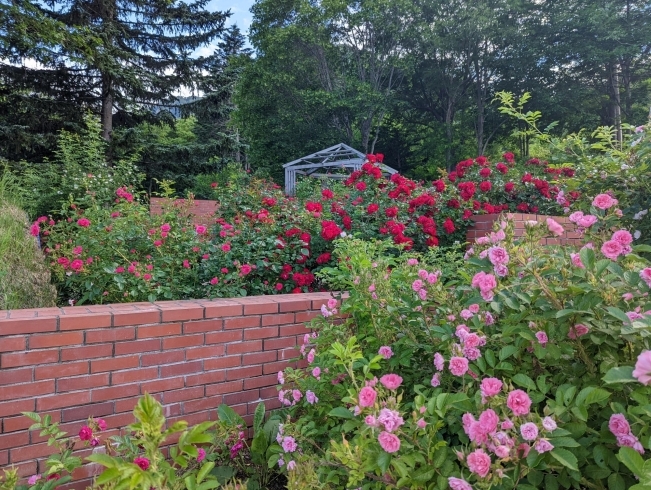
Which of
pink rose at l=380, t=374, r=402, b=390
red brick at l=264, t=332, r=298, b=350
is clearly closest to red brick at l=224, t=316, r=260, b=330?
red brick at l=264, t=332, r=298, b=350

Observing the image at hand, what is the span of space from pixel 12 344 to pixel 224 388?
0.90m

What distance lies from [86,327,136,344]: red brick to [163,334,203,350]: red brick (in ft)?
0.49

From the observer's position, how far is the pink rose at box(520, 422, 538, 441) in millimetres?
958

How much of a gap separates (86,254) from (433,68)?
1947cm

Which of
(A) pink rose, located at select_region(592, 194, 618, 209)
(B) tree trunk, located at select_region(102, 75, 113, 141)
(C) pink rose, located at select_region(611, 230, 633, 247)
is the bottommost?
(C) pink rose, located at select_region(611, 230, 633, 247)

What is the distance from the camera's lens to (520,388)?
130cm

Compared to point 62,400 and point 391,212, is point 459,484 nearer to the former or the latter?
point 62,400

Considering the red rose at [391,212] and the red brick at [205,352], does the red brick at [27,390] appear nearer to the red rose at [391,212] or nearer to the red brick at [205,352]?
the red brick at [205,352]

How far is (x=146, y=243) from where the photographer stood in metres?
3.14

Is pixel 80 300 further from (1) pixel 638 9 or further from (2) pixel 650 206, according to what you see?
(1) pixel 638 9

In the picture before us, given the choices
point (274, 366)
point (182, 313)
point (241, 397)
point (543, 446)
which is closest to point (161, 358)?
point (182, 313)

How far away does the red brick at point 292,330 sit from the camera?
7.48 ft

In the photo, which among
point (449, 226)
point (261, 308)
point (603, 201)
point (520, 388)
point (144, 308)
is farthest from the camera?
point (449, 226)

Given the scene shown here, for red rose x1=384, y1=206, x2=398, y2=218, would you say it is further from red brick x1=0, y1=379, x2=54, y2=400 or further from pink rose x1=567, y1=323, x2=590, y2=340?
red brick x1=0, y1=379, x2=54, y2=400
